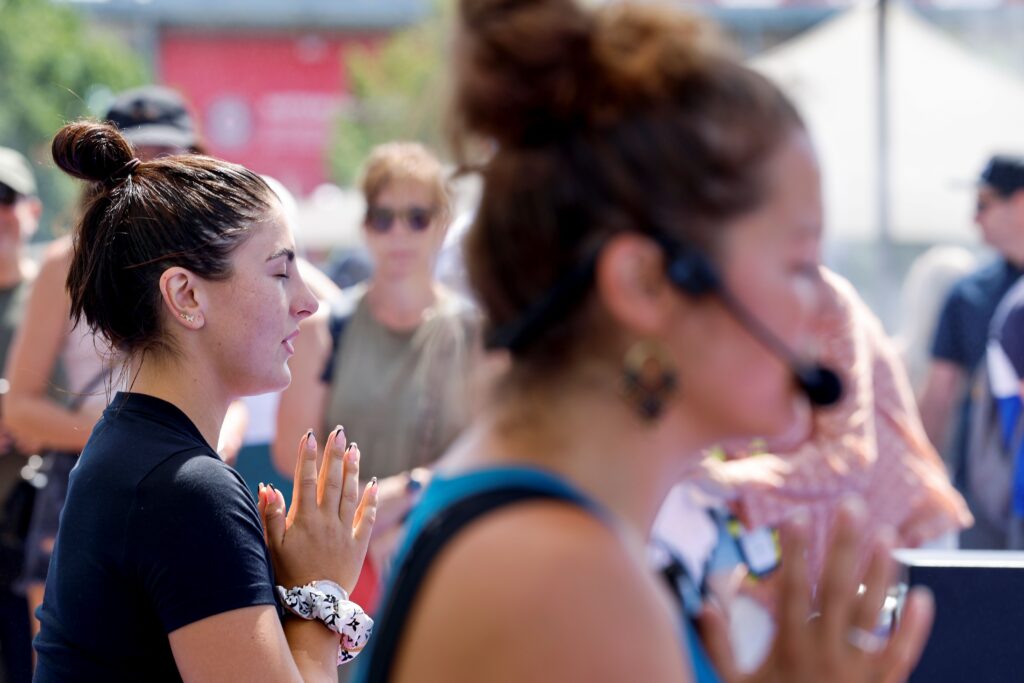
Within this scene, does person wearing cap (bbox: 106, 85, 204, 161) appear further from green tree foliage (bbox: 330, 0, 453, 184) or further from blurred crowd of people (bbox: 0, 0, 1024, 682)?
green tree foliage (bbox: 330, 0, 453, 184)

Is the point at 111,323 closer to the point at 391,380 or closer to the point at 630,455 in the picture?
the point at 630,455

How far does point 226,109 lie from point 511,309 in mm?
27903

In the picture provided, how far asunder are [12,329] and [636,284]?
137 inches

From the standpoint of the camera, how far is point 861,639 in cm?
117

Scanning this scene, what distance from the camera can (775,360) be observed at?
1.15 metres

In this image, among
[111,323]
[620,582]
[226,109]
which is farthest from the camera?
[226,109]

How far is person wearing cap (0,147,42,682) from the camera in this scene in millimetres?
3670

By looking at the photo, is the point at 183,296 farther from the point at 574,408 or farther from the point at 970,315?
the point at 970,315

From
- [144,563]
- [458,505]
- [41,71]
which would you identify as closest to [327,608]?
[144,563]

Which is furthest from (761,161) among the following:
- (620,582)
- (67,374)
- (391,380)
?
(67,374)

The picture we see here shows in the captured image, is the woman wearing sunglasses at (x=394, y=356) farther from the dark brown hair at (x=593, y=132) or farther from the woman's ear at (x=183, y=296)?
the dark brown hair at (x=593, y=132)

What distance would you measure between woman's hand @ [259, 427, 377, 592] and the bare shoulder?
2.49ft

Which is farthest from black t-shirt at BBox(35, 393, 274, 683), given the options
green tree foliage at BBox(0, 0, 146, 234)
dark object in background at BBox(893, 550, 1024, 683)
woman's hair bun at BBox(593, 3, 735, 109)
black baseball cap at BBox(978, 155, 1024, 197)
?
green tree foliage at BBox(0, 0, 146, 234)

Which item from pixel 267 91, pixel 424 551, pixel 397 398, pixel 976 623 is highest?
pixel 267 91
